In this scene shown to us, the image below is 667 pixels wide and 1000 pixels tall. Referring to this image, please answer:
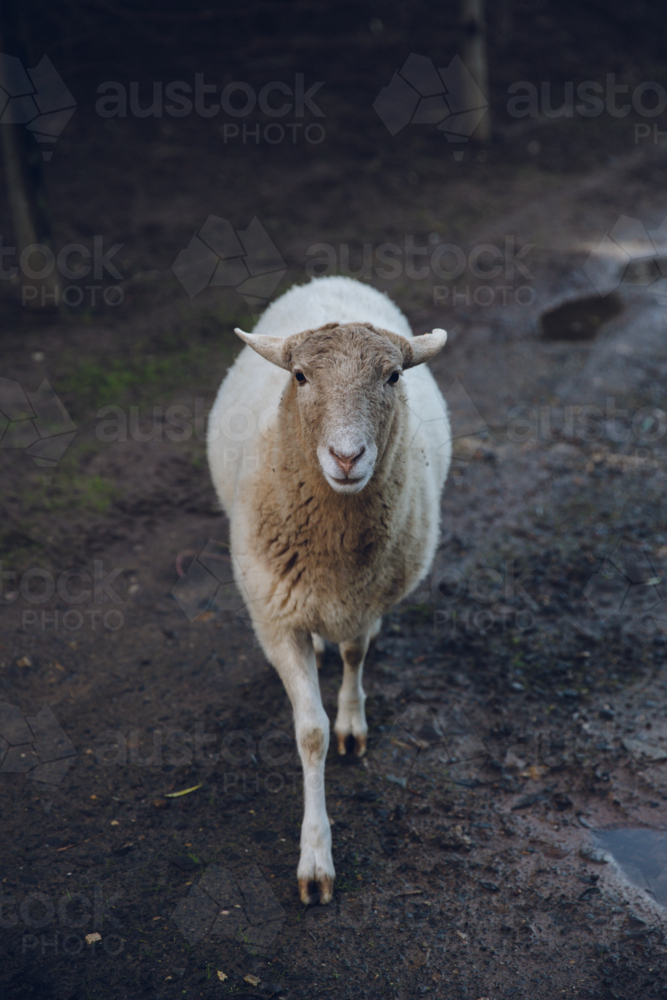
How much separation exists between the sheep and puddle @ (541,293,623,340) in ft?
12.8

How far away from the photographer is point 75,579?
14.8ft

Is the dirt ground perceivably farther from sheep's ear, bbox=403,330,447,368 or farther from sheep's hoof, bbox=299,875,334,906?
sheep's ear, bbox=403,330,447,368

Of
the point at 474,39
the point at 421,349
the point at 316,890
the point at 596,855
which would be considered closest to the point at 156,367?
the point at 421,349

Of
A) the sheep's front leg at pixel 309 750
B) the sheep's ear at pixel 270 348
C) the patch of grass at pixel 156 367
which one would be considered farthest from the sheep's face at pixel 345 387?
the patch of grass at pixel 156 367

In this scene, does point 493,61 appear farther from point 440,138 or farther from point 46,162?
point 46,162

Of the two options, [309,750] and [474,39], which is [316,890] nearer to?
[309,750]

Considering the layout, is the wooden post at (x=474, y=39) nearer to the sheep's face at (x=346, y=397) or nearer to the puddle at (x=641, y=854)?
the sheep's face at (x=346, y=397)

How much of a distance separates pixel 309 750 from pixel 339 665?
1.04 m

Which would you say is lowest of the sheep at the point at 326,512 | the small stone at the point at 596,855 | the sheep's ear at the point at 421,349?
the small stone at the point at 596,855

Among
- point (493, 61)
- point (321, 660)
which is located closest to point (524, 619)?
point (321, 660)

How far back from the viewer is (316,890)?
9.41 feet

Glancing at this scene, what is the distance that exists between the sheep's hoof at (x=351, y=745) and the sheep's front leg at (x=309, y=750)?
0.41 m

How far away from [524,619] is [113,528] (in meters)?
2.39

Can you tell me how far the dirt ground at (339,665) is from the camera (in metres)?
2.71
